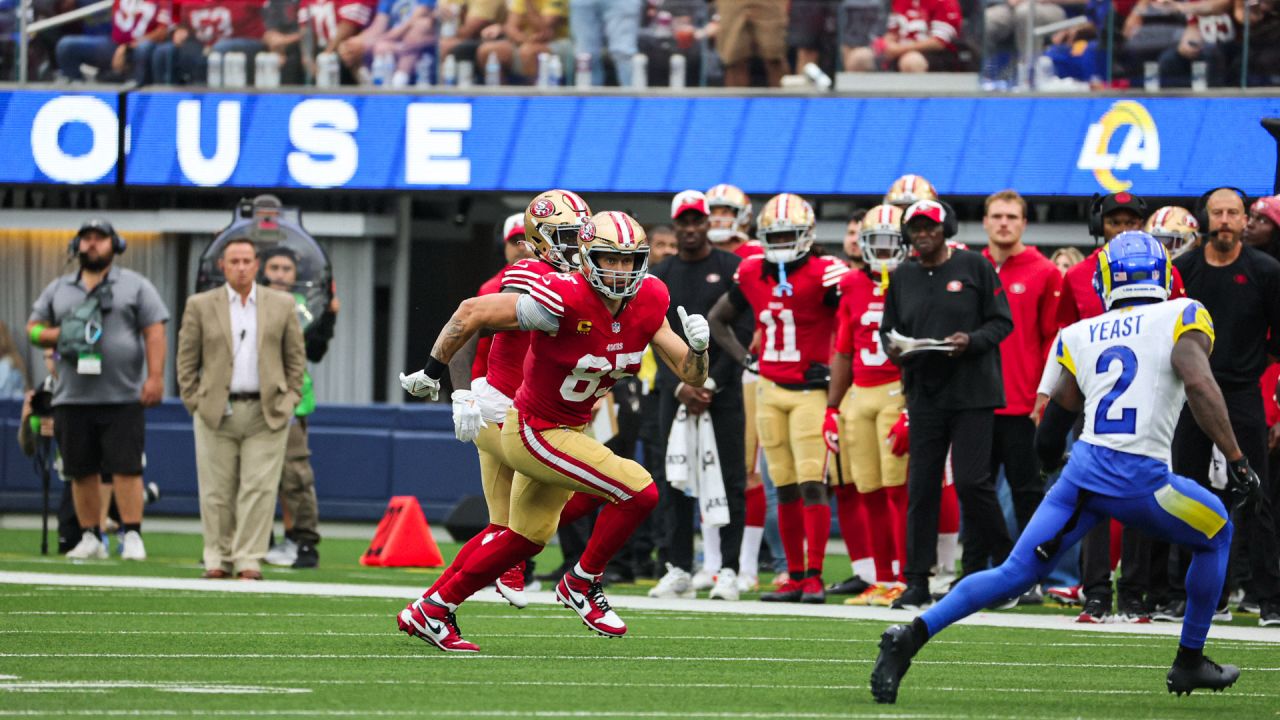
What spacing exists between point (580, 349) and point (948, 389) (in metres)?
3.12

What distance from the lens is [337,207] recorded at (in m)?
19.9

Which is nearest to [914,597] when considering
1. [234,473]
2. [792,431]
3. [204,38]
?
[792,431]

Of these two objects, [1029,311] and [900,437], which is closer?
[900,437]

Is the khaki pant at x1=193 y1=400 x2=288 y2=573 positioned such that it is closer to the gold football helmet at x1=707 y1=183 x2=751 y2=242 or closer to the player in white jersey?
the gold football helmet at x1=707 y1=183 x2=751 y2=242

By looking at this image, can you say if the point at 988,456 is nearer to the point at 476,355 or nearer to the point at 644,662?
the point at 476,355

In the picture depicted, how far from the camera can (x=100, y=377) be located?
14078 millimetres

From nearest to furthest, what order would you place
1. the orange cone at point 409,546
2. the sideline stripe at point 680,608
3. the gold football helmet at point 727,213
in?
1. the sideline stripe at point 680,608
2. the gold football helmet at point 727,213
3. the orange cone at point 409,546

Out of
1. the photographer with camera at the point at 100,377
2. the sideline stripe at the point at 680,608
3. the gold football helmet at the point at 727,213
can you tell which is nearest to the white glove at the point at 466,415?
the sideline stripe at the point at 680,608

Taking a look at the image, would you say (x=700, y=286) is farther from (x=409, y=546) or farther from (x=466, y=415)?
(x=466, y=415)

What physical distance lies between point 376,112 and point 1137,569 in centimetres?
1046

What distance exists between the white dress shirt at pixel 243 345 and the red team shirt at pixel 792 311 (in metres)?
3.17

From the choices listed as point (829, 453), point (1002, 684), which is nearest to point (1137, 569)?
point (829, 453)

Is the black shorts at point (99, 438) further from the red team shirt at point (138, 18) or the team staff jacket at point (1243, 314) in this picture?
the team staff jacket at point (1243, 314)

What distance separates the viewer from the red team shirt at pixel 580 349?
838cm
